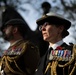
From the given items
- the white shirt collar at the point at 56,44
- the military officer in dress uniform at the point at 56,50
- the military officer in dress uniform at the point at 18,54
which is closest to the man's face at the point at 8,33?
the military officer in dress uniform at the point at 18,54

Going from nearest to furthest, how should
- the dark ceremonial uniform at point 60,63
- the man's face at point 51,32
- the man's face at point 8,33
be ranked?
1. the dark ceremonial uniform at point 60,63
2. the man's face at point 51,32
3. the man's face at point 8,33

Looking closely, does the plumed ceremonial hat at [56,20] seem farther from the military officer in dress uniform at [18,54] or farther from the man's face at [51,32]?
the military officer in dress uniform at [18,54]

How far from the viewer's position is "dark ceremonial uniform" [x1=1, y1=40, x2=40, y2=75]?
7.11 metres

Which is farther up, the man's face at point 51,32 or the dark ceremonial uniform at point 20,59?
the man's face at point 51,32

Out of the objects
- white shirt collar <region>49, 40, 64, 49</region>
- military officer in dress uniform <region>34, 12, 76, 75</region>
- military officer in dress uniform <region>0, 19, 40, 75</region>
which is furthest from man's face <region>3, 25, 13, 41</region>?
white shirt collar <region>49, 40, 64, 49</region>

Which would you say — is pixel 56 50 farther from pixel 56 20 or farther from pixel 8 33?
pixel 8 33

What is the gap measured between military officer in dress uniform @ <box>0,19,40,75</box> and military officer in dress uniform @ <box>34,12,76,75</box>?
3.32ft

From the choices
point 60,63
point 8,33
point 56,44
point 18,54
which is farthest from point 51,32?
point 8,33

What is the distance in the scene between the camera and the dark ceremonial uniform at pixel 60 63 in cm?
588

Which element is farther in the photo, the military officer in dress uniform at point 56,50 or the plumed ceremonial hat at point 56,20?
the plumed ceremonial hat at point 56,20

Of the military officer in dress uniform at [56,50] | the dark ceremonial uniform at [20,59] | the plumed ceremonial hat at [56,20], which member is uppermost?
the plumed ceremonial hat at [56,20]

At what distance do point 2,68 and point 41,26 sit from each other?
1.42 metres

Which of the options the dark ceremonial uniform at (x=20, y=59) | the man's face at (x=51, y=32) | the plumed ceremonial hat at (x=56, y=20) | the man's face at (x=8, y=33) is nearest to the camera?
the man's face at (x=51, y=32)

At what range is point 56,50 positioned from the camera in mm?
6066
